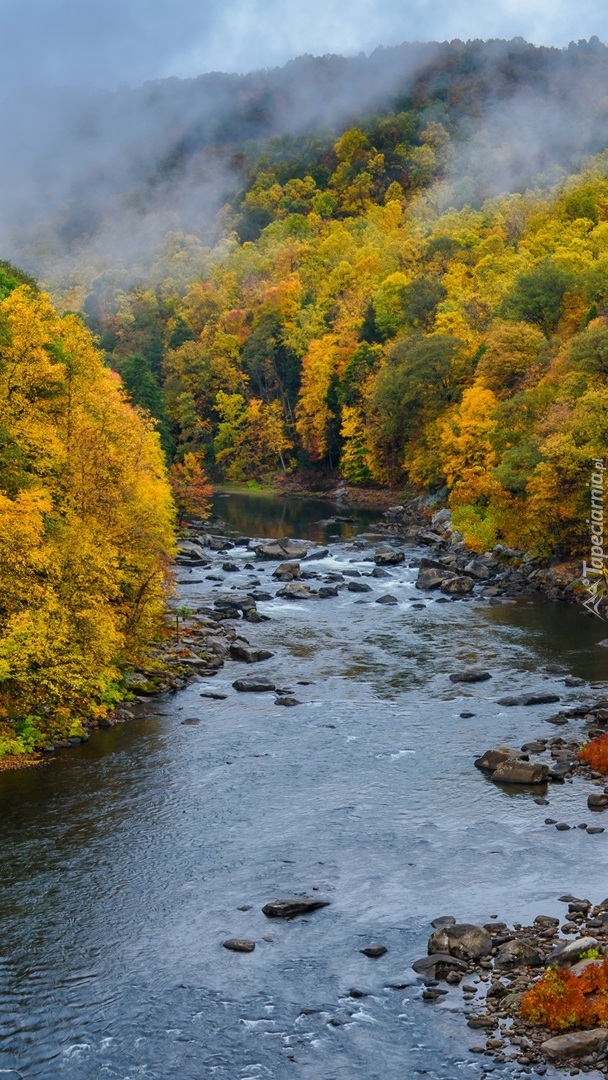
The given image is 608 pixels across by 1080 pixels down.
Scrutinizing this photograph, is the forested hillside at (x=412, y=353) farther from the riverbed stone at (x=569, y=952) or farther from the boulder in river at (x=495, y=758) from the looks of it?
the riverbed stone at (x=569, y=952)

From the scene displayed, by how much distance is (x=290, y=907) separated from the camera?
24609mm

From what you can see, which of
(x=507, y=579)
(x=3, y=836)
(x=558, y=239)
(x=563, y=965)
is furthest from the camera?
(x=558, y=239)

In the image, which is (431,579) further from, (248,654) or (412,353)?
(412,353)

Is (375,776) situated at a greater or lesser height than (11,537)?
lesser

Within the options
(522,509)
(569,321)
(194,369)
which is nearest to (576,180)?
(194,369)

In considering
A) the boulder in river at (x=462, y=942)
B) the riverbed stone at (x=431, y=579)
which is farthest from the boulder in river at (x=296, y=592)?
the boulder in river at (x=462, y=942)

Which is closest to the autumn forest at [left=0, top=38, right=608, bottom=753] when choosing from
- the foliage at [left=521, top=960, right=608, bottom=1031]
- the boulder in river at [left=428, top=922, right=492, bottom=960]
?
the boulder in river at [left=428, top=922, right=492, bottom=960]

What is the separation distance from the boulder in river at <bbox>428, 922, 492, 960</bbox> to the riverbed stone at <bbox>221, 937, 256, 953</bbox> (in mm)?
4127

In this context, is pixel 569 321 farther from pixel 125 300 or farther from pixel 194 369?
pixel 125 300

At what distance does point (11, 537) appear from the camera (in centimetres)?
3578

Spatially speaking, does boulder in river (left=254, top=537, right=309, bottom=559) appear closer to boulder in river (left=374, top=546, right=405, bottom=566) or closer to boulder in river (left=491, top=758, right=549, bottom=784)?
boulder in river (left=374, top=546, right=405, bottom=566)

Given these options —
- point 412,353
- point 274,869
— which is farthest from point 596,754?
point 412,353

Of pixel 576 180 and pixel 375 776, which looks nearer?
pixel 375 776

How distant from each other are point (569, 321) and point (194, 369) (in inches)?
2712
